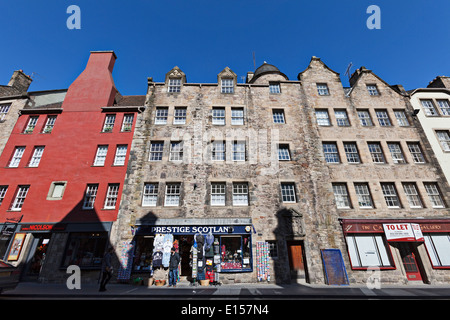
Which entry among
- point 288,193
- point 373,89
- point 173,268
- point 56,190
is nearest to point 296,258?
point 288,193

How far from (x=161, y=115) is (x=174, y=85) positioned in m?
3.50

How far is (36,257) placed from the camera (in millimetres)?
14727

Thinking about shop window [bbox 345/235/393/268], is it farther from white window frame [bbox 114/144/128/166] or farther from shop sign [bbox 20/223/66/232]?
shop sign [bbox 20/223/66/232]

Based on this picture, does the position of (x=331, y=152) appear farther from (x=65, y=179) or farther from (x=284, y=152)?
(x=65, y=179)

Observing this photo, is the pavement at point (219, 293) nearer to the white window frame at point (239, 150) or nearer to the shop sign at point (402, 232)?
the shop sign at point (402, 232)

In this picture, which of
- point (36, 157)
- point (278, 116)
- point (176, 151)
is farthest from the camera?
point (278, 116)

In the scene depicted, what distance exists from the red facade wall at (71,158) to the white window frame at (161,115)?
238 cm

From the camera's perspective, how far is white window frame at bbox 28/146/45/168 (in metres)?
17.0

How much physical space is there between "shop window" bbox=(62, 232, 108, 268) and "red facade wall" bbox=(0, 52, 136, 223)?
1178 mm
